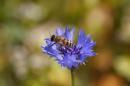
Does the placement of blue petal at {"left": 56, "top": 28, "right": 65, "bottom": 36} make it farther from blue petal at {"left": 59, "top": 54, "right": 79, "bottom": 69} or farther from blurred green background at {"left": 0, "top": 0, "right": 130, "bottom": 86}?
blurred green background at {"left": 0, "top": 0, "right": 130, "bottom": 86}

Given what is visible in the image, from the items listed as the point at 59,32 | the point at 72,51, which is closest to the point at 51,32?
the point at 59,32

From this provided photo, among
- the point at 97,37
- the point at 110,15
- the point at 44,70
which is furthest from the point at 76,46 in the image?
the point at 110,15

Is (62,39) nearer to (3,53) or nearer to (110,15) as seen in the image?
(3,53)

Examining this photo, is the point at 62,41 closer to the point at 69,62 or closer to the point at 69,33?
the point at 69,33

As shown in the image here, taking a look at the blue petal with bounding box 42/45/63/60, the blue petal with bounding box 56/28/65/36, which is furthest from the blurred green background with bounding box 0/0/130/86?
the blue petal with bounding box 42/45/63/60

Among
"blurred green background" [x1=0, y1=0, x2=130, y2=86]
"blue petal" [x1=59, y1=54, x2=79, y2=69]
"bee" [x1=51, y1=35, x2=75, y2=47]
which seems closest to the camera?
"blue petal" [x1=59, y1=54, x2=79, y2=69]

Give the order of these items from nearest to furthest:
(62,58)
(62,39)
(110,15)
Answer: (62,58)
(62,39)
(110,15)
